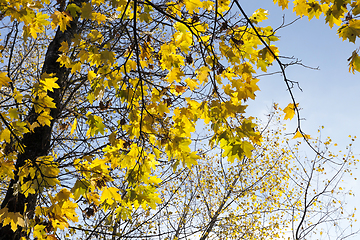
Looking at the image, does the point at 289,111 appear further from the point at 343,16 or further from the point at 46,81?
the point at 46,81

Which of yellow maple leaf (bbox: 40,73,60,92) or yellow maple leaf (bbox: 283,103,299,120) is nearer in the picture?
yellow maple leaf (bbox: 283,103,299,120)

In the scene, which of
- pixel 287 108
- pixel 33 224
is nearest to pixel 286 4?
pixel 287 108

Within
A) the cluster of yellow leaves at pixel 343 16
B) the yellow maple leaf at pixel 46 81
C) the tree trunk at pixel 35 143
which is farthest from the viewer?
the tree trunk at pixel 35 143

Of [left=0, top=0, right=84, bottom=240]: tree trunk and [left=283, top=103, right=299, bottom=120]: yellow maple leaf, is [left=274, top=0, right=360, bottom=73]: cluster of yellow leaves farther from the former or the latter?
[left=0, top=0, right=84, bottom=240]: tree trunk

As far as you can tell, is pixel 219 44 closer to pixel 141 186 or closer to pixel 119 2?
pixel 119 2

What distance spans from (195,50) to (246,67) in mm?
991

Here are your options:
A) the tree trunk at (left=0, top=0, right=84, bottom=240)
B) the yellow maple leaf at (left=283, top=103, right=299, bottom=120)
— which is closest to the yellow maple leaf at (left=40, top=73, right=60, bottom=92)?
the tree trunk at (left=0, top=0, right=84, bottom=240)

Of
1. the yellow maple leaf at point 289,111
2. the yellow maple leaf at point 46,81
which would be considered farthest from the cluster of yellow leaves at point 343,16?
the yellow maple leaf at point 46,81

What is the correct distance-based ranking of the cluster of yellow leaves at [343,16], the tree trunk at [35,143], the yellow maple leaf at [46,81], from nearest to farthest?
the cluster of yellow leaves at [343,16] < the yellow maple leaf at [46,81] < the tree trunk at [35,143]

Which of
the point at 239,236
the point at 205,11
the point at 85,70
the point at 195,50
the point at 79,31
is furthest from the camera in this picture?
the point at 239,236

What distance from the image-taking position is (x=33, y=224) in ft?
8.61

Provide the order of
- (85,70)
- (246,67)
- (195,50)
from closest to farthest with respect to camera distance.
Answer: (246,67)
(195,50)
(85,70)

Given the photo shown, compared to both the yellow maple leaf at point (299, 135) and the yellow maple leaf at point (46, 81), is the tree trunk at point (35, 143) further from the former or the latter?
the yellow maple leaf at point (299, 135)

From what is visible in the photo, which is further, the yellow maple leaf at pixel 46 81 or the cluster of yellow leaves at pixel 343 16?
the yellow maple leaf at pixel 46 81
